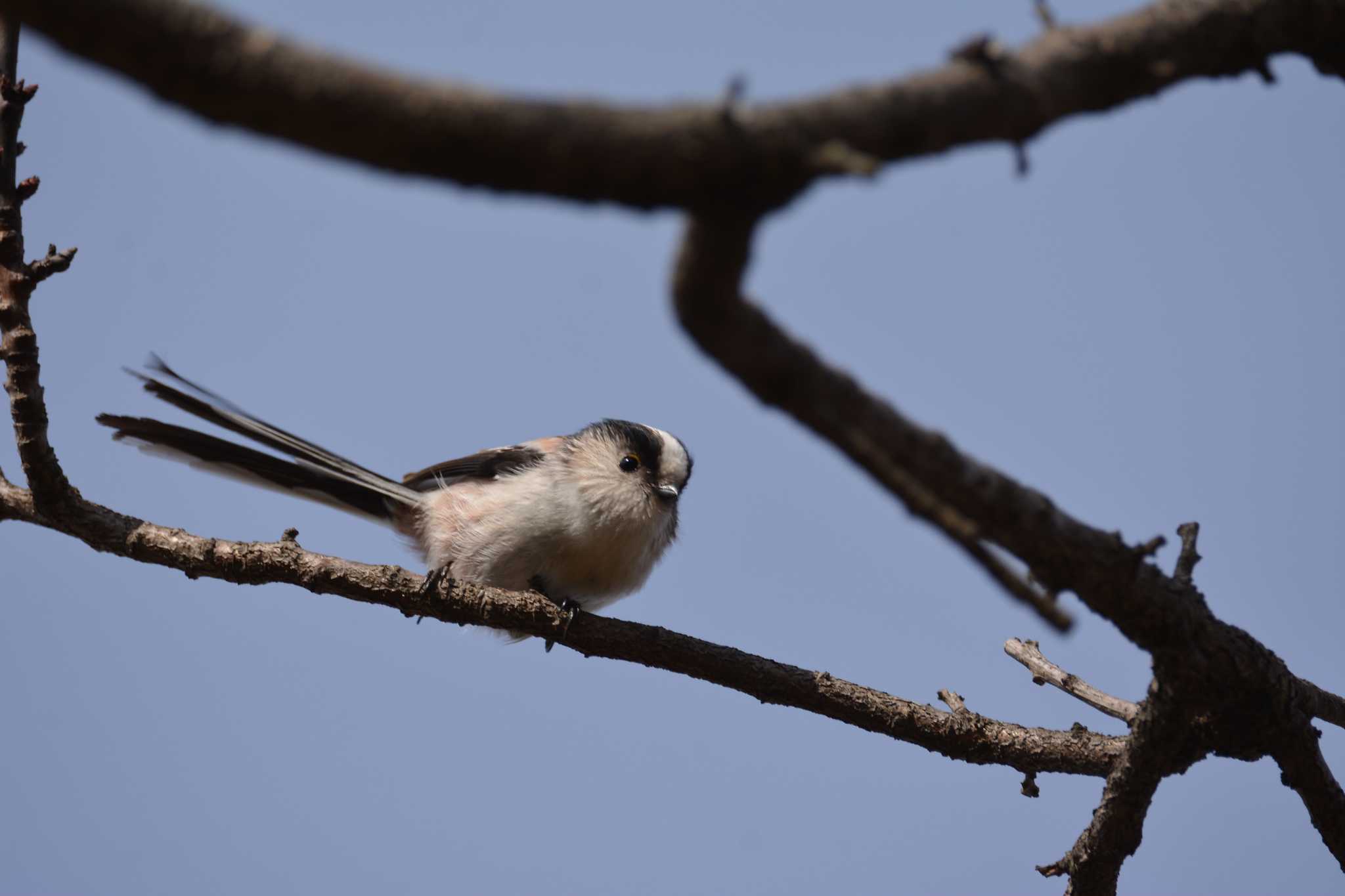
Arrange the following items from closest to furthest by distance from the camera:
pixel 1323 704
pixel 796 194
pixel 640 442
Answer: pixel 796 194 < pixel 1323 704 < pixel 640 442

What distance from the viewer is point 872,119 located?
1.40 meters

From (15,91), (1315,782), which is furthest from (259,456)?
(1315,782)

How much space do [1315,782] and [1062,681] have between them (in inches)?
38.4

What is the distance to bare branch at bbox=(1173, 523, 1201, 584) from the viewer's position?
2.56 m

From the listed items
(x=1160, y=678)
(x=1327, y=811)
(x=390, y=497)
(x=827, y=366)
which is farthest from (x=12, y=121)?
(x=1327, y=811)

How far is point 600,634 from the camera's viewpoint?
148 inches

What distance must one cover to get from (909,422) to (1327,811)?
2266 millimetres

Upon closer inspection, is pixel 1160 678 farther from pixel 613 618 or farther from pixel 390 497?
pixel 390 497

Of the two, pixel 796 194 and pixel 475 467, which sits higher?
pixel 475 467

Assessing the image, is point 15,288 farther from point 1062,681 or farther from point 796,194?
point 1062,681

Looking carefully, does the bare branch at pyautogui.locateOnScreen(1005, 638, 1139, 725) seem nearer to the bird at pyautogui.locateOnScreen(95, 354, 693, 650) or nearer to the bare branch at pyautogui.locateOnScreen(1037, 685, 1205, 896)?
the bare branch at pyautogui.locateOnScreen(1037, 685, 1205, 896)

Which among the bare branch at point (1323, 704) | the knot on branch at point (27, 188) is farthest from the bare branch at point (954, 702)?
the knot on branch at point (27, 188)

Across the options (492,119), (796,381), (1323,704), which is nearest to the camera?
(492,119)

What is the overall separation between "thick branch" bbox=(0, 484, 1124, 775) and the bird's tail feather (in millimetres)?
550
